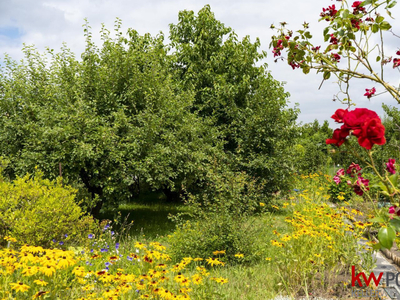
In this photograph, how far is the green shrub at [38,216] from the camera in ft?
17.1

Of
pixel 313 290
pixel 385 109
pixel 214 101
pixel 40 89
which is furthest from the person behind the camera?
pixel 385 109

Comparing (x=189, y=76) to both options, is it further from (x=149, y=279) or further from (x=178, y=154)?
(x=149, y=279)

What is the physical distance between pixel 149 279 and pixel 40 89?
7.84 meters

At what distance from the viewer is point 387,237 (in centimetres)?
176

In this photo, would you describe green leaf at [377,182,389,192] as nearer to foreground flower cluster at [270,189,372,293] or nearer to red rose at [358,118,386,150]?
red rose at [358,118,386,150]

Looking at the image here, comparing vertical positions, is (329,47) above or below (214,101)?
below

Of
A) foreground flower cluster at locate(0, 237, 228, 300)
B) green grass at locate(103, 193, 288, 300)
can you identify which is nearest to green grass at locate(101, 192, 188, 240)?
green grass at locate(103, 193, 288, 300)

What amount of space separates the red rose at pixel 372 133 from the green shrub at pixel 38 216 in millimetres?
Result: 4818

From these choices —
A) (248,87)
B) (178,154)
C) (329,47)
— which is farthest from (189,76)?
(329,47)

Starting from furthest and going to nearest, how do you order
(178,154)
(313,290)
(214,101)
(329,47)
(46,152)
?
(214,101)
(178,154)
(46,152)
(313,290)
(329,47)

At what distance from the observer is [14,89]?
936 cm

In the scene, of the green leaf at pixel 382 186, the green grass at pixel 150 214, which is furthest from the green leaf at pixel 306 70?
the green grass at pixel 150 214

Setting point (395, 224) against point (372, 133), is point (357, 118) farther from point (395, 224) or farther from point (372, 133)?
point (395, 224)

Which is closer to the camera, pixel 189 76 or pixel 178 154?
pixel 178 154
